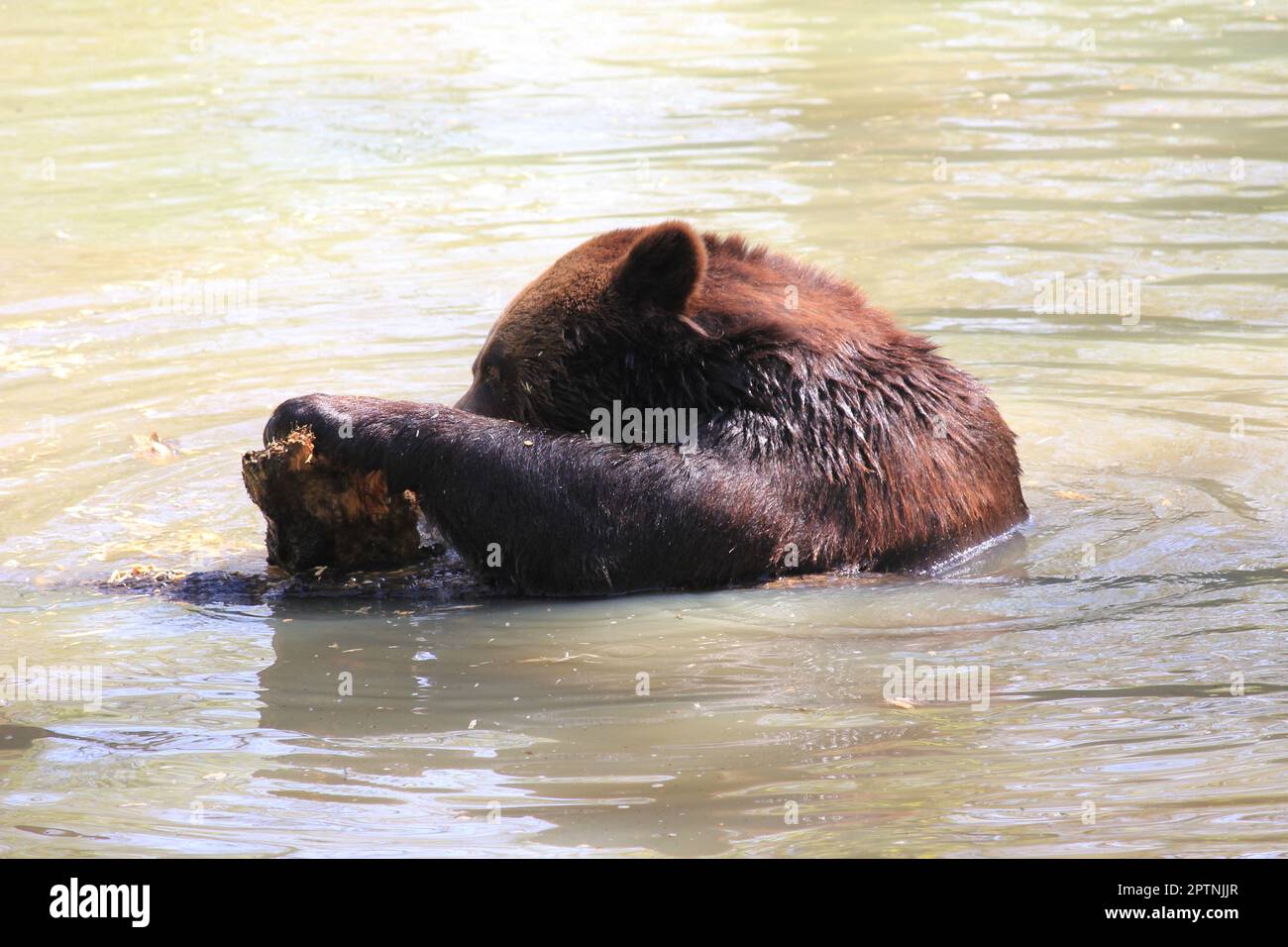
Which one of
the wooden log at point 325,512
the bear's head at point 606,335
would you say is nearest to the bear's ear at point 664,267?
the bear's head at point 606,335

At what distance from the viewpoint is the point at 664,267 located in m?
6.71

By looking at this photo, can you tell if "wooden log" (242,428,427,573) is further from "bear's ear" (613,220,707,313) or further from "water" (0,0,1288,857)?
"bear's ear" (613,220,707,313)

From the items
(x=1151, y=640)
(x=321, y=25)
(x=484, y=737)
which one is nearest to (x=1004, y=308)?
(x=1151, y=640)

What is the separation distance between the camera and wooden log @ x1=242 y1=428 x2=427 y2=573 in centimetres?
639

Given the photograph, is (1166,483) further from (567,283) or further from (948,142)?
(948,142)

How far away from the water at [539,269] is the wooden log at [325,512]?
258mm

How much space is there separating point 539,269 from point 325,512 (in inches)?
215

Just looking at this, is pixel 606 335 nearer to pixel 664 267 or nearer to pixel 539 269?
pixel 664 267

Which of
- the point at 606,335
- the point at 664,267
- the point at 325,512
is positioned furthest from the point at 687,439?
the point at 325,512

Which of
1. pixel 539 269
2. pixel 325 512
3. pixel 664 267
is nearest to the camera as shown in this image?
pixel 325 512

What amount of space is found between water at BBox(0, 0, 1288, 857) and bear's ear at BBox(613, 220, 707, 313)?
1297 mm

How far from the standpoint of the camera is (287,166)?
591 inches

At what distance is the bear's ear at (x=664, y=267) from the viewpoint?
21.7 feet

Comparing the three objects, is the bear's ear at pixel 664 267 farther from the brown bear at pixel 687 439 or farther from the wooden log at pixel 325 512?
the wooden log at pixel 325 512
